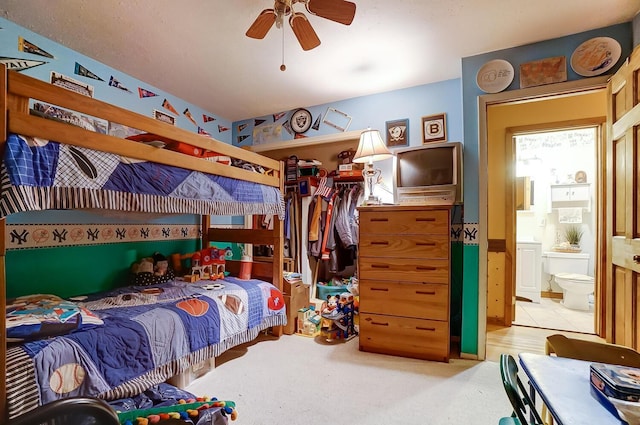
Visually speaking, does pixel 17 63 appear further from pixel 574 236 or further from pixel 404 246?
pixel 574 236

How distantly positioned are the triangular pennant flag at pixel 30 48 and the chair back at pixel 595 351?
12.2 ft

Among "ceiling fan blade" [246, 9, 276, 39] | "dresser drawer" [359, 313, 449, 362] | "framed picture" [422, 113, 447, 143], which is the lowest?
"dresser drawer" [359, 313, 449, 362]

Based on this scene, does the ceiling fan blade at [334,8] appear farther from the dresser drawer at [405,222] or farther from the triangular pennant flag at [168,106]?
the triangular pennant flag at [168,106]

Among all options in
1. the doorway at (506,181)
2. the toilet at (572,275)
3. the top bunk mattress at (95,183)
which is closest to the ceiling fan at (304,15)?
the top bunk mattress at (95,183)

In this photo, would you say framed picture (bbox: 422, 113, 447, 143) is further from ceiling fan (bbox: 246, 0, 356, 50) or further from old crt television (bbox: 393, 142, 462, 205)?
ceiling fan (bbox: 246, 0, 356, 50)

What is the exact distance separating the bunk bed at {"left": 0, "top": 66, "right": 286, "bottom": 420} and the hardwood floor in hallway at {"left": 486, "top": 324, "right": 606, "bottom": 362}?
1.99 m

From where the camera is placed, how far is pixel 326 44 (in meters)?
2.19

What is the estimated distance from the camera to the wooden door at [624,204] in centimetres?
160

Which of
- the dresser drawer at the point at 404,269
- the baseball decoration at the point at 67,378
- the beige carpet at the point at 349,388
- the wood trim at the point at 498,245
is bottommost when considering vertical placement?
the beige carpet at the point at 349,388

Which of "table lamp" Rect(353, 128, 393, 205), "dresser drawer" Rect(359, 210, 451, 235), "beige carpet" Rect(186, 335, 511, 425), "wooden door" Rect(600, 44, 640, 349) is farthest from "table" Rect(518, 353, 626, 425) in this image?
"table lamp" Rect(353, 128, 393, 205)

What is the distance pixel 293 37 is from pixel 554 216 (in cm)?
489

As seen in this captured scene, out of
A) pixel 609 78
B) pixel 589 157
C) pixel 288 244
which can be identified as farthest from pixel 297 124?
pixel 589 157

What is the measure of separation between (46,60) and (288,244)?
2.84m

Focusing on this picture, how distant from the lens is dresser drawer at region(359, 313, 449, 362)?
2.26 m
